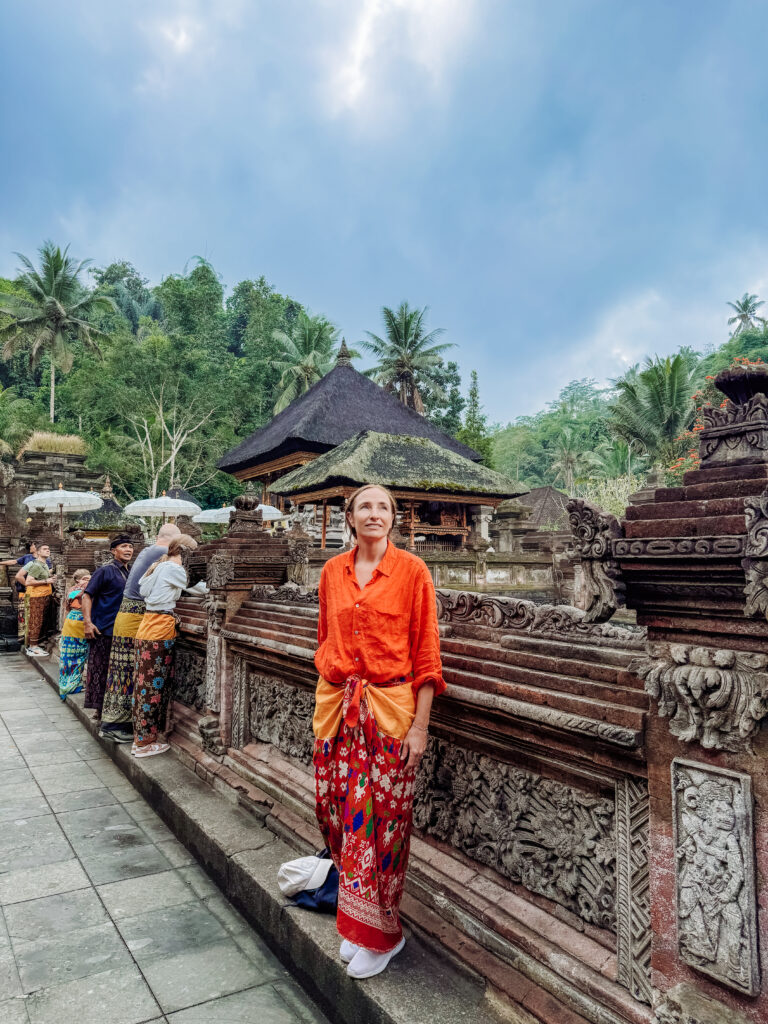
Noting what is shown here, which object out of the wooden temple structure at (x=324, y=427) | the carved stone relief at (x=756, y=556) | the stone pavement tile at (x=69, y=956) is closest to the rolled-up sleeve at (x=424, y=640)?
the carved stone relief at (x=756, y=556)

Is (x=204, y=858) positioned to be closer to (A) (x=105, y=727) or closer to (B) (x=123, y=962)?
(B) (x=123, y=962)

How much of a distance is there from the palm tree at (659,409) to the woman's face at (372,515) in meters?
28.6

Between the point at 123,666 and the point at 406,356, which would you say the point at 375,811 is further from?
the point at 406,356

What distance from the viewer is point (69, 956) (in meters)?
2.42

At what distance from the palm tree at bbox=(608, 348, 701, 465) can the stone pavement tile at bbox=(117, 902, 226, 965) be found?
28.7 meters

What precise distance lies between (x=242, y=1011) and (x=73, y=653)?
5156mm

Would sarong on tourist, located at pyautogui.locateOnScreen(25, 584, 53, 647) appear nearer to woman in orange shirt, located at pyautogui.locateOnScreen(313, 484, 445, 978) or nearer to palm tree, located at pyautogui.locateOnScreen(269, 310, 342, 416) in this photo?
woman in orange shirt, located at pyautogui.locateOnScreen(313, 484, 445, 978)

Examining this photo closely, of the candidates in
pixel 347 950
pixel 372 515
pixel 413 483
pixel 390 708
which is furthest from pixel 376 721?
pixel 413 483

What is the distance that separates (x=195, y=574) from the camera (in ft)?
17.8

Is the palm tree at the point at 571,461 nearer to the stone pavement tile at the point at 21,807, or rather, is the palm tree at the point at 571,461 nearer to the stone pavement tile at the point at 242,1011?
the stone pavement tile at the point at 21,807

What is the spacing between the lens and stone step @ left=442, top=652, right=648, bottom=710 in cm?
164

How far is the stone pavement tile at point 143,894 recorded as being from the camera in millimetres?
2779

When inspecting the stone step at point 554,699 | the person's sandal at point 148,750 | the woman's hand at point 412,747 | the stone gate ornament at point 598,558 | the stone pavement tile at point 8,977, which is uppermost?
the stone gate ornament at point 598,558

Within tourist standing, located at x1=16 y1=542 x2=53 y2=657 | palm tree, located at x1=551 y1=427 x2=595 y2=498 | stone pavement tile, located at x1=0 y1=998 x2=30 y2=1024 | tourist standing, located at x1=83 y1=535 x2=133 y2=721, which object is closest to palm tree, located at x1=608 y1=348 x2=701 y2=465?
palm tree, located at x1=551 y1=427 x2=595 y2=498
